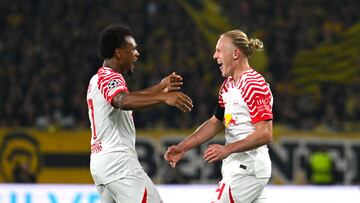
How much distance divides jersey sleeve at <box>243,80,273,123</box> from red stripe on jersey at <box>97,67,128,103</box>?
0.88 metres

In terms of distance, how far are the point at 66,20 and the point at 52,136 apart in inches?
153

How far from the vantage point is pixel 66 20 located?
18266 mm

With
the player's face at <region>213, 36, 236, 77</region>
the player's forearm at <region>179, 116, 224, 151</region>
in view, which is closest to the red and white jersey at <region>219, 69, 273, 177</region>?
the player's face at <region>213, 36, 236, 77</region>

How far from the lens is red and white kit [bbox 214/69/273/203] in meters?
6.11

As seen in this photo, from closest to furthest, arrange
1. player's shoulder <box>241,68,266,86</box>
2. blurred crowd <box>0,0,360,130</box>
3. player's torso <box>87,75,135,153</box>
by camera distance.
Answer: player's shoulder <box>241,68,266,86</box> < player's torso <box>87,75,135,153</box> < blurred crowd <box>0,0,360,130</box>

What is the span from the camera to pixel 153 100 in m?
5.83

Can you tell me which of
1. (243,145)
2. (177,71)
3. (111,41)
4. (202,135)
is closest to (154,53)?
(177,71)

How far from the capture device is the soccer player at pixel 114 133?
6.15 metres

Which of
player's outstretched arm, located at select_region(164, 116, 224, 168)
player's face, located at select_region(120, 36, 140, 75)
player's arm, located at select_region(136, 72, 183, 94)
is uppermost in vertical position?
player's face, located at select_region(120, 36, 140, 75)

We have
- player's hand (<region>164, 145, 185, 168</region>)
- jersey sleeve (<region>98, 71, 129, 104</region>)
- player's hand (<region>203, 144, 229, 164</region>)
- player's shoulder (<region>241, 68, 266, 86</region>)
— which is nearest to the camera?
player's hand (<region>203, 144, 229, 164</region>)

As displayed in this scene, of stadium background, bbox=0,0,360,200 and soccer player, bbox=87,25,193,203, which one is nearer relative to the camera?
soccer player, bbox=87,25,193,203

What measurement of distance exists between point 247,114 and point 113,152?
1.02 metres

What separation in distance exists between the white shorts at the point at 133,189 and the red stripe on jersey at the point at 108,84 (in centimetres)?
61

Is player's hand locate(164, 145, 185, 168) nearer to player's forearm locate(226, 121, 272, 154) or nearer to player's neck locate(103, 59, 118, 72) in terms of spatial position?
player's forearm locate(226, 121, 272, 154)
